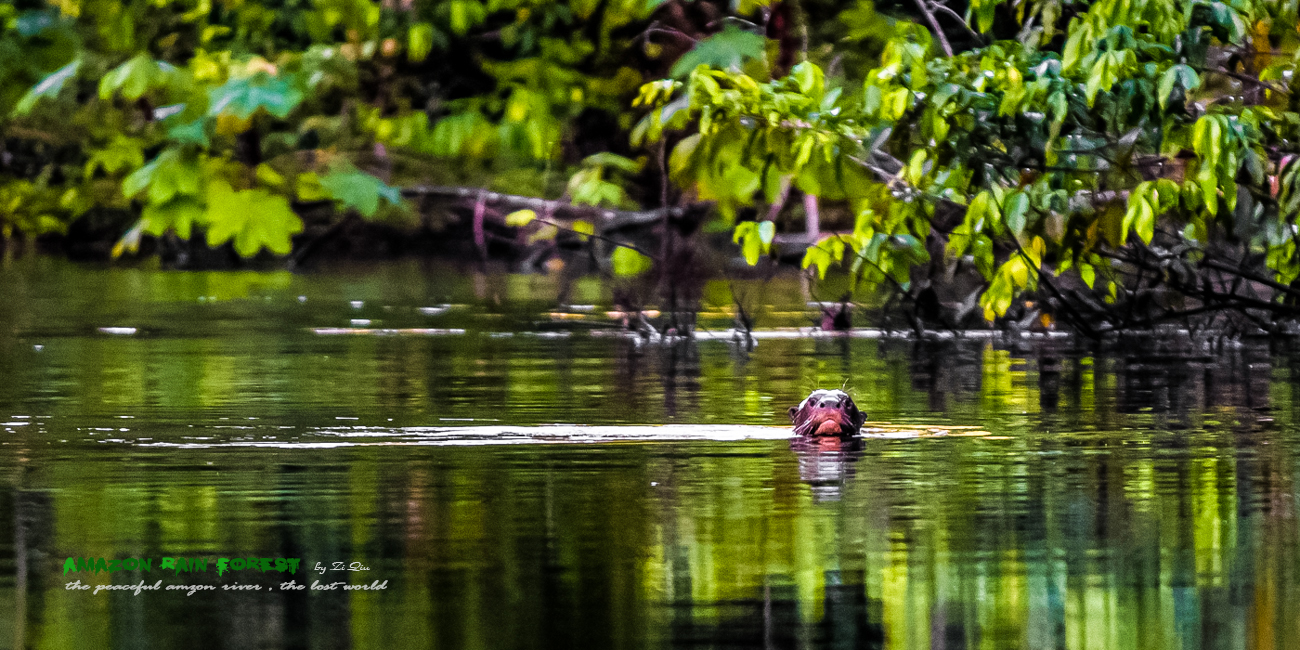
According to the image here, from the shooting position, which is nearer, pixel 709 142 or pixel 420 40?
pixel 709 142

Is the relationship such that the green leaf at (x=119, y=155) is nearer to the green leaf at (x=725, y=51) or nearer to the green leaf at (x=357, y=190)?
the green leaf at (x=357, y=190)

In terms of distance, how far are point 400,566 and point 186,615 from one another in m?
1.01

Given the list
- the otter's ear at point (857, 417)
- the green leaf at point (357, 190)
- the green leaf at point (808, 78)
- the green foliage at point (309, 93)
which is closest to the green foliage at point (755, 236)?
the green leaf at point (808, 78)

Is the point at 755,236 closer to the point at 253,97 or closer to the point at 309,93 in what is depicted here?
the point at 253,97

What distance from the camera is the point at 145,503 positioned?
9.91m

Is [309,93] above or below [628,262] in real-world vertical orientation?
above

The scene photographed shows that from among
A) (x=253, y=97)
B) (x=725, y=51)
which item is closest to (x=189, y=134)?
(x=253, y=97)

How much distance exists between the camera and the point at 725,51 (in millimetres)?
29250

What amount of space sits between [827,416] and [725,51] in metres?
17.3

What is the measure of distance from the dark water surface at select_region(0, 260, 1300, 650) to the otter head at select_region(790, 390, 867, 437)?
0.16m

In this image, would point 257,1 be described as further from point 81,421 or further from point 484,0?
point 81,421

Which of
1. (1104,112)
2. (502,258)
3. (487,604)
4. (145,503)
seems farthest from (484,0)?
(487,604)

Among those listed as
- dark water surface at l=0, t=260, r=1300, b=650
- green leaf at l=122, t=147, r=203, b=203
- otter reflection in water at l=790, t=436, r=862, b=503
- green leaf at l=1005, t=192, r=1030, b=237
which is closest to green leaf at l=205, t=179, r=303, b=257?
green leaf at l=122, t=147, r=203, b=203

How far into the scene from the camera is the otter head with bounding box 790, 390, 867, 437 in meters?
12.3
